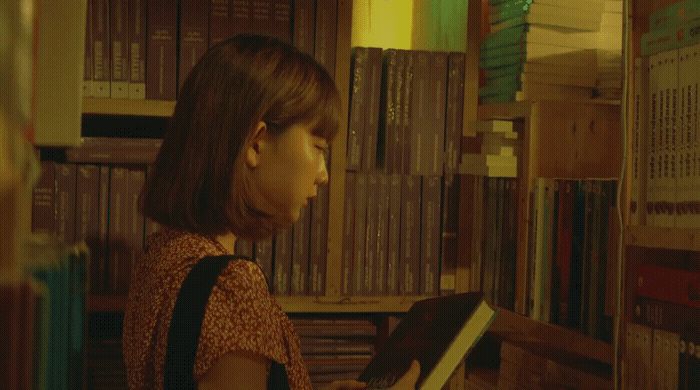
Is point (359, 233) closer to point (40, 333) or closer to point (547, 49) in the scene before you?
point (547, 49)

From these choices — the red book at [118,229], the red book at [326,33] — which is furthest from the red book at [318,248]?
the red book at [118,229]

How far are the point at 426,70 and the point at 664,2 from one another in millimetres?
731

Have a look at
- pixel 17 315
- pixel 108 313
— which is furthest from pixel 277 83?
pixel 108 313

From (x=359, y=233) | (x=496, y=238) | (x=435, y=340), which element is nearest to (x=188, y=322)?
(x=435, y=340)

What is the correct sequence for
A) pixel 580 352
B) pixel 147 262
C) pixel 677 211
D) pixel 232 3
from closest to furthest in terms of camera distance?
1. pixel 147 262
2. pixel 677 211
3. pixel 580 352
4. pixel 232 3

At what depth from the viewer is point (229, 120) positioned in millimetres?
1255

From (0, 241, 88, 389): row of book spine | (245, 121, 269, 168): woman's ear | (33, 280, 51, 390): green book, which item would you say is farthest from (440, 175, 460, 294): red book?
(33, 280, 51, 390): green book

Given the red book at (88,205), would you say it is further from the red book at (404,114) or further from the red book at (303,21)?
the red book at (404,114)

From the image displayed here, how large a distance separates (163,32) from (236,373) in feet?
3.61

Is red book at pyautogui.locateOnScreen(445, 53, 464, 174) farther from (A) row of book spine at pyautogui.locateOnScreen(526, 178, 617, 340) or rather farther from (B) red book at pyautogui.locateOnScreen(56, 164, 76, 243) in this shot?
(B) red book at pyautogui.locateOnScreen(56, 164, 76, 243)

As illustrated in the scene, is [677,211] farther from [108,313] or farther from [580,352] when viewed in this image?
[108,313]

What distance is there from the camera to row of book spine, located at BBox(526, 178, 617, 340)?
1693 mm

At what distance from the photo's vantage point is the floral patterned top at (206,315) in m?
1.10

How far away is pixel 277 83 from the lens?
127 cm
